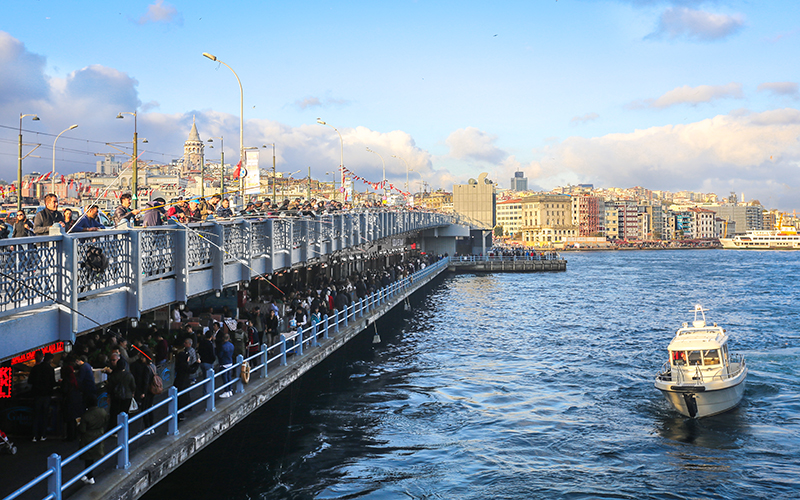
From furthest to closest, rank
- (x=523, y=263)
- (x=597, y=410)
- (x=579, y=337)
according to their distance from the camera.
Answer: (x=523, y=263), (x=579, y=337), (x=597, y=410)

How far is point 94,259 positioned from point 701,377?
19440mm

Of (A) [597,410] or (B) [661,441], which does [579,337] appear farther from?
(B) [661,441]

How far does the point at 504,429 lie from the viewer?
20.9 m

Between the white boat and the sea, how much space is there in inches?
18.4

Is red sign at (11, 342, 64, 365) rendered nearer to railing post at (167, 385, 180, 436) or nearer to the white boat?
railing post at (167, 385, 180, 436)

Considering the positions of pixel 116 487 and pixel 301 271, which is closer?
pixel 116 487

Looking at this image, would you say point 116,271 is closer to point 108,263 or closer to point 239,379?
point 108,263

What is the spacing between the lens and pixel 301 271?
119 feet

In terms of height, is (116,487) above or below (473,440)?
above

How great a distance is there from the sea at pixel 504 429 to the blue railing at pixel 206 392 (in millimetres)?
1631

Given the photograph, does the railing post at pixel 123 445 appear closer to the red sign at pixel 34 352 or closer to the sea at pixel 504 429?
the sea at pixel 504 429

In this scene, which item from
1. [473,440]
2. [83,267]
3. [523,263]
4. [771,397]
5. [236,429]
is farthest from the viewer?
[523,263]

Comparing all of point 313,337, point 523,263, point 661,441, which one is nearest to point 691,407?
point 661,441

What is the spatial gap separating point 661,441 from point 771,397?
798 centimetres
